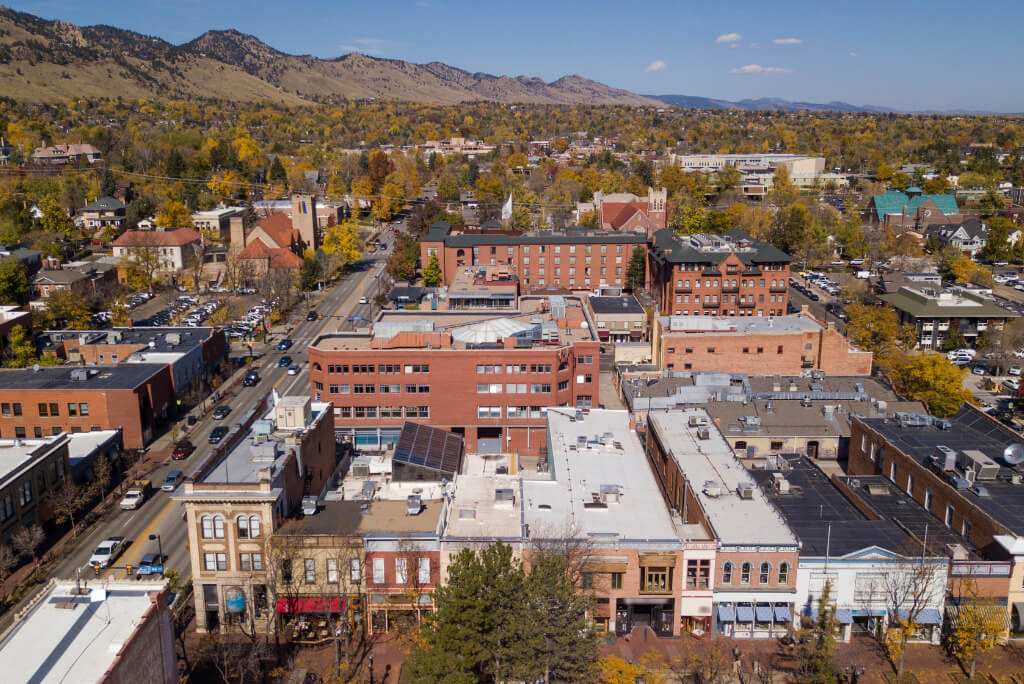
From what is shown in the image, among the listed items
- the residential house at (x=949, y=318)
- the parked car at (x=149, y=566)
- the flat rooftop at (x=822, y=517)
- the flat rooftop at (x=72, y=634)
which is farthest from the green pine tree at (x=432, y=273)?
the flat rooftop at (x=72, y=634)

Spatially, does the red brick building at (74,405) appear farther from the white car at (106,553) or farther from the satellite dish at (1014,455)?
the satellite dish at (1014,455)

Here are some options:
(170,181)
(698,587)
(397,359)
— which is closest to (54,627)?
(698,587)

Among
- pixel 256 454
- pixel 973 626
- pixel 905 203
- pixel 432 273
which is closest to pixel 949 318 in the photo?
pixel 973 626

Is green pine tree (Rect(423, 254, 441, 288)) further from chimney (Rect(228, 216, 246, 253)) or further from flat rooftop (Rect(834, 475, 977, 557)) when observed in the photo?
flat rooftop (Rect(834, 475, 977, 557))

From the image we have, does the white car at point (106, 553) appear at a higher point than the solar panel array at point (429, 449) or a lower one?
lower

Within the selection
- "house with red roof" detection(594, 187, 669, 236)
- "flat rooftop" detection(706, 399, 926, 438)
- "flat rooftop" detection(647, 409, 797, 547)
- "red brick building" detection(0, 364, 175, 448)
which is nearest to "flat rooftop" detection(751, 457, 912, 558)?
"flat rooftop" detection(647, 409, 797, 547)

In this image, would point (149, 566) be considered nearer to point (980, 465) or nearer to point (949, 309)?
point (980, 465)
